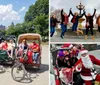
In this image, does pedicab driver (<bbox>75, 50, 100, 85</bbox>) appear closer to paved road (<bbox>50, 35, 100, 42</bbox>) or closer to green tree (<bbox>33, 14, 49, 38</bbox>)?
paved road (<bbox>50, 35, 100, 42</bbox>)

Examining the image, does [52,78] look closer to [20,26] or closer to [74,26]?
[74,26]

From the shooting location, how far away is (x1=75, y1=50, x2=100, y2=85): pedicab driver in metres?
3.30

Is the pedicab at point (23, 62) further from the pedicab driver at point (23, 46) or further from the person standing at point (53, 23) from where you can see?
the person standing at point (53, 23)

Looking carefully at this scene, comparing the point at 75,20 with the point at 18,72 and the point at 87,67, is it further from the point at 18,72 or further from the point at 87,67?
the point at 18,72

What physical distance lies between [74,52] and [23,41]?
2.69m

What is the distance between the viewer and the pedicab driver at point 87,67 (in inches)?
130

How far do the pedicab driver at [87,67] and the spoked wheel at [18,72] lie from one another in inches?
67.9

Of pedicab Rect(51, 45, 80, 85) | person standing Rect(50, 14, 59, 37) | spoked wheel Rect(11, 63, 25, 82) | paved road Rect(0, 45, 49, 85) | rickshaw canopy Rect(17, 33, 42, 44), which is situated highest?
person standing Rect(50, 14, 59, 37)

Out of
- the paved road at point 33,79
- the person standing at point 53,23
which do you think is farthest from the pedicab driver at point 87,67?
the paved road at point 33,79

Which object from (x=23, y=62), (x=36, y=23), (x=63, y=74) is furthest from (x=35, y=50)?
(x=36, y=23)

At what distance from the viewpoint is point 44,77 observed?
17.0 ft

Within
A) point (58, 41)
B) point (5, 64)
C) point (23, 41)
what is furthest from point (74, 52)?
point (5, 64)

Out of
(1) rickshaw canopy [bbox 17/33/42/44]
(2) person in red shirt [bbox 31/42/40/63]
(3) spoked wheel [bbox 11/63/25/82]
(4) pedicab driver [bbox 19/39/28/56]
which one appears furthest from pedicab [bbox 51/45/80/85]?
(1) rickshaw canopy [bbox 17/33/42/44]

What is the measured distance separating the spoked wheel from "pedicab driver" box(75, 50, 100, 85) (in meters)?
1.72
